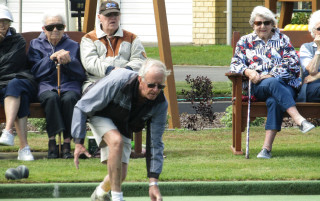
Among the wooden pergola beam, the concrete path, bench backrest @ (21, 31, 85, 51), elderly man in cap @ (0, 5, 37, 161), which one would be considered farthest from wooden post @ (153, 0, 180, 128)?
the concrete path

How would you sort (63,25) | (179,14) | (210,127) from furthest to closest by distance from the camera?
(179,14) < (210,127) < (63,25)

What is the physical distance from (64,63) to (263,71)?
6.76 ft

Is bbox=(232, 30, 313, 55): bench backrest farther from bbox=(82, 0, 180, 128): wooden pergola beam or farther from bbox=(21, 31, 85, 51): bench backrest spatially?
bbox=(21, 31, 85, 51): bench backrest

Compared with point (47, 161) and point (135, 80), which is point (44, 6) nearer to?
point (47, 161)

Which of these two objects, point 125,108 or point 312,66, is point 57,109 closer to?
point 125,108

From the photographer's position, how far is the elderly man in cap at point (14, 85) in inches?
303

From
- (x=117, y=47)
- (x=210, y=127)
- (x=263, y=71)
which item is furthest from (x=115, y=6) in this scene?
(x=210, y=127)

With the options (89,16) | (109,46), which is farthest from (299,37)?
(89,16)

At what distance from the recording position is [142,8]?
27.9 meters

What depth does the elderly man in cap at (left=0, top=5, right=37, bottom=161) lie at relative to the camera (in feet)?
25.2

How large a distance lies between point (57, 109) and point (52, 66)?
22.9 inches

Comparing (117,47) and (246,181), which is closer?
(246,181)

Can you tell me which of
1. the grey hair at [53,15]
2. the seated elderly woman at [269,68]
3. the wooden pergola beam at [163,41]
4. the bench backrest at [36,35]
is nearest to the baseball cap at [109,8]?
the grey hair at [53,15]

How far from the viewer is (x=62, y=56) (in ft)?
26.2
